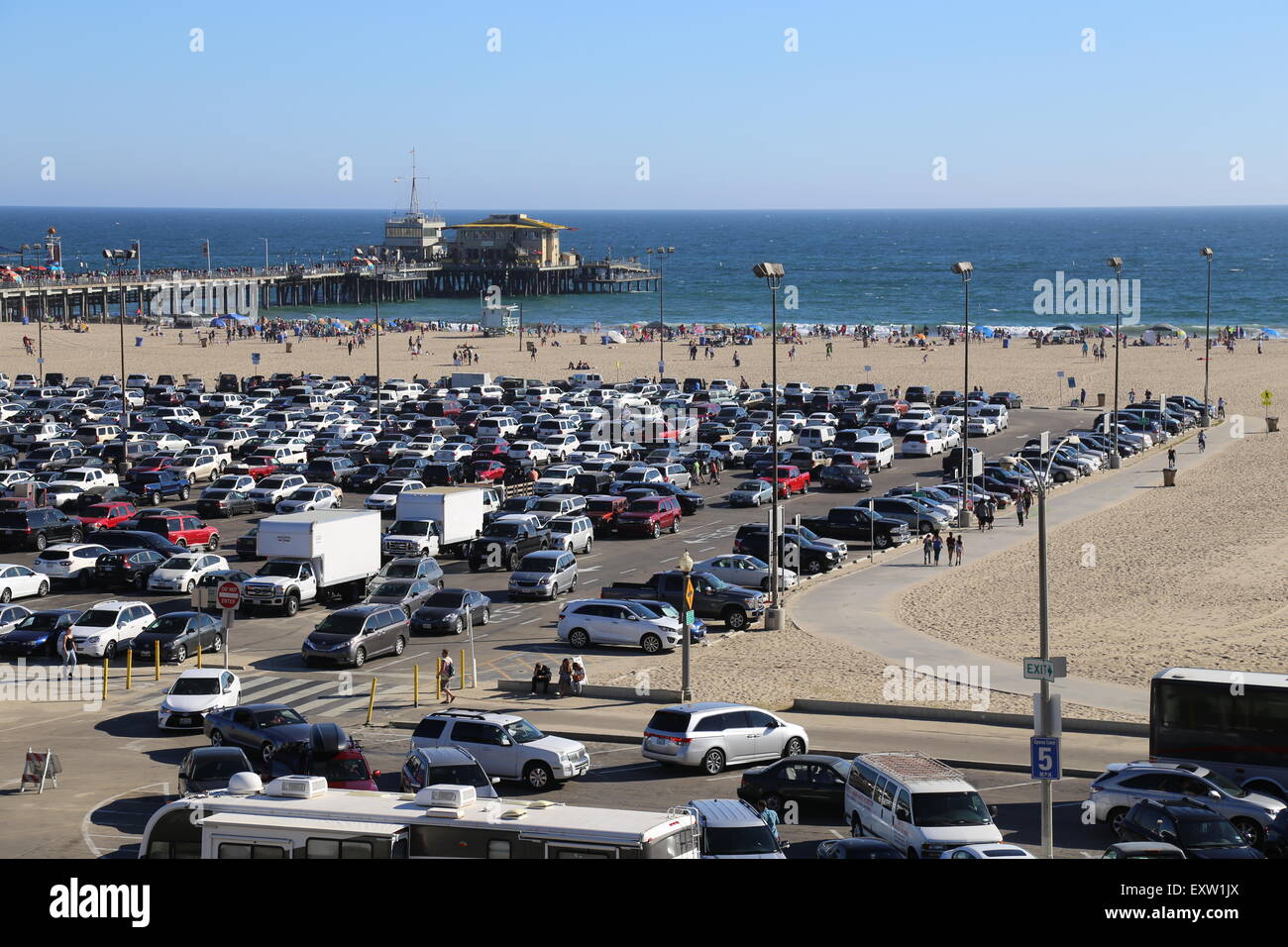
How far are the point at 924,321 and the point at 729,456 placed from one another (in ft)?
315

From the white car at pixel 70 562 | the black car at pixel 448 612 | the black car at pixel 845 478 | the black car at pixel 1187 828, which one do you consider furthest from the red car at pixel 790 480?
the black car at pixel 1187 828

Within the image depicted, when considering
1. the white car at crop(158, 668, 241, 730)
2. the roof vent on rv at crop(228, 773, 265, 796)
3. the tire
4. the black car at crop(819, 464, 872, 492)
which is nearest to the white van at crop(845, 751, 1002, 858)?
the roof vent on rv at crop(228, 773, 265, 796)

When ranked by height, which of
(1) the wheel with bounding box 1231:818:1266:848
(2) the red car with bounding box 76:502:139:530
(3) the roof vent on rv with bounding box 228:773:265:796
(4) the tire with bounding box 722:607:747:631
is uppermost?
(3) the roof vent on rv with bounding box 228:773:265:796

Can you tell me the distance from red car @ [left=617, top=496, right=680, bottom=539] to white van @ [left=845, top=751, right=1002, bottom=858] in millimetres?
28872

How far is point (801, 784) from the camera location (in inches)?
890

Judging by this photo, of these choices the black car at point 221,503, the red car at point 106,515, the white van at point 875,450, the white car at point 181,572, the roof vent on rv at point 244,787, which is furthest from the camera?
the white van at point 875,450

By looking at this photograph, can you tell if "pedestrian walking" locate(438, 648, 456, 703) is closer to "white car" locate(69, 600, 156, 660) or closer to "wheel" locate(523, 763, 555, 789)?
"wheel" locate(523, 763, 555, 789)

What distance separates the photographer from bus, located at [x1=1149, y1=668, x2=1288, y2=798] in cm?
2356

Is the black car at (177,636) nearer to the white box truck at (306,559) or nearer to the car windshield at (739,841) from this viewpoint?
the white box truck at (306,559)

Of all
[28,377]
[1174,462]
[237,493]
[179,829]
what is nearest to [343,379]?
[28,377]

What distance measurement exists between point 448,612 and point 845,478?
25.9 metres

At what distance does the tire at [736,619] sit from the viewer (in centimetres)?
3803

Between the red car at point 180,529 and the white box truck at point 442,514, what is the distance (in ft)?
18.4
